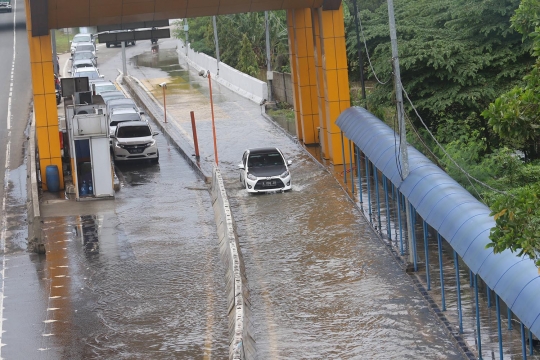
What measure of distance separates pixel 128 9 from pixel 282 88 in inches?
674

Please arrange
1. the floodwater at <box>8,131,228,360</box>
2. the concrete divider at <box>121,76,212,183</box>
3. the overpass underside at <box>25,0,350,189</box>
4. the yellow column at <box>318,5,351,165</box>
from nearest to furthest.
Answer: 1. the floodwater at <box>8,131,228,360</box>
2. the overpass underside at <box>25,0,350,189</box>
3. the yellow column at <box>318,5,351,165</box>
4. the concrete divider at <box>121,76,212,183</box>

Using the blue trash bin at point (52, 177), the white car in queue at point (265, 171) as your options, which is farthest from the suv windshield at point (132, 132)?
the white car in queue at point (265, 171)

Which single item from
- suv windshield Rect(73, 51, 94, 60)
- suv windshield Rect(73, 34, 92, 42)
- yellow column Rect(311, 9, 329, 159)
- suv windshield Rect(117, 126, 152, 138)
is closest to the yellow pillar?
yellow column Rect(311, 9, 329, 159)

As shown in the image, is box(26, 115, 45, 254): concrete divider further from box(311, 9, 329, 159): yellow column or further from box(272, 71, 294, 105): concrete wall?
box(272, 71, 294, 105): concrete wall

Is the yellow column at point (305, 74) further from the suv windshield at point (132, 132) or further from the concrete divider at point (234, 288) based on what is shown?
the concrete divider at point (234, 288)

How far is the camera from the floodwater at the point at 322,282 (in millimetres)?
17906

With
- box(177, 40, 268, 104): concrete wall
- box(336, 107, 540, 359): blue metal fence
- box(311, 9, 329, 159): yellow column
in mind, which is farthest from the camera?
box(177, 40, 268, 104): concrete wall

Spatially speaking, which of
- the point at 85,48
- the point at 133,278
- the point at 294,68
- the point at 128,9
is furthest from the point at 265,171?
the point at 85,48

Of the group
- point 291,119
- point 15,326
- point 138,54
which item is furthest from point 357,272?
point 138,54

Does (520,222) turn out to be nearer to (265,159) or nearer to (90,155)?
(265,159)

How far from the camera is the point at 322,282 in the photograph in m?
21.7

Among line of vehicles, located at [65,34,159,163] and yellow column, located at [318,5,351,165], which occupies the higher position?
yellow column, located at [318,5,351,165]

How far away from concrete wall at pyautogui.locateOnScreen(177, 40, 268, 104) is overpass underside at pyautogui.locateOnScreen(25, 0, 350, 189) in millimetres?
11174

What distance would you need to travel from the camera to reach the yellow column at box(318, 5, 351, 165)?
33.0 metres
